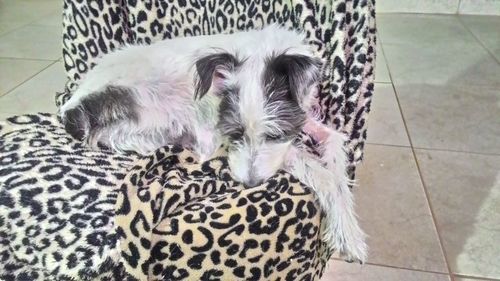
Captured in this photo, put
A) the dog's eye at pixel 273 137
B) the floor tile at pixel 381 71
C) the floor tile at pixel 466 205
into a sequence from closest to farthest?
the dog's eye at pixel 273 137 → the floor tile at pixel 466 205 → the floor tile at pixel 381 71

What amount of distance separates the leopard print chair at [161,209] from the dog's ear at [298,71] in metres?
0.18

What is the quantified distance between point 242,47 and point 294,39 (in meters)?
0.20

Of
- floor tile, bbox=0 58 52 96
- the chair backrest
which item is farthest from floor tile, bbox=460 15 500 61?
floor tile, bbox=0 58 52 96

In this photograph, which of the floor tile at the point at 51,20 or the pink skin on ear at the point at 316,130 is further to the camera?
the floor tile at the point at 51,20

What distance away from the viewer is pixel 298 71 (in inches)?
53.3

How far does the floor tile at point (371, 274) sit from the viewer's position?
1.58 metres

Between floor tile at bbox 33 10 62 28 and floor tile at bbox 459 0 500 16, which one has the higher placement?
floor tile at bbox 33 10 62 28

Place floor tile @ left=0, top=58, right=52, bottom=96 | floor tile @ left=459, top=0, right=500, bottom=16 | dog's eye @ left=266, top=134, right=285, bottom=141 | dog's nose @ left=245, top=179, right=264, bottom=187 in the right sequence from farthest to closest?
floor tile @ left=459, top=0, right=500, bottom=16 < floor tile @ left=0, top=58, right=52, bottom=96 < dog's eye @ left=266, top=134, right=285, bottom=141 < dog's nose @ left=245, top=179, right=264, bottom=187

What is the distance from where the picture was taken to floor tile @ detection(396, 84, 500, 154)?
2371mm

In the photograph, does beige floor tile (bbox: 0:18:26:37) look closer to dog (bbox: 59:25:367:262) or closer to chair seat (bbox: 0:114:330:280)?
dog (bbox: 59:25:367:262)

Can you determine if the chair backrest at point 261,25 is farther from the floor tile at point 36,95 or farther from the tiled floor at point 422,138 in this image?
the floor tile at point 36,95

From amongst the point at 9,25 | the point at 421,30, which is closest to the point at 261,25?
the point at 421,30

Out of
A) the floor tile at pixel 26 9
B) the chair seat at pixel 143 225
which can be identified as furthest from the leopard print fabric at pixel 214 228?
the floor tile at pixel 26 9

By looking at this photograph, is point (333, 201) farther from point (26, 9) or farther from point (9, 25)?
point (26, 9)
